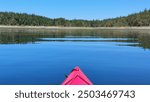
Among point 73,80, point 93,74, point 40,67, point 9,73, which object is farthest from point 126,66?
point 73,80

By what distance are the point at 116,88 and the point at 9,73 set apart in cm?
1764

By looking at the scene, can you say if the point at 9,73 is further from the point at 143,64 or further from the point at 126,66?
the point at 143,64

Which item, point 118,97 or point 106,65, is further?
point 106,65

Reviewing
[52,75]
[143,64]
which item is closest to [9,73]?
[52,75]

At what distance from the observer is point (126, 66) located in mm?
30656

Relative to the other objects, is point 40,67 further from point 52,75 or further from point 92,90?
point 92,90

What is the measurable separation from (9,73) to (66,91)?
57.2 ft

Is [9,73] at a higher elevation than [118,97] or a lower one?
lower

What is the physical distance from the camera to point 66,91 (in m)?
8.55

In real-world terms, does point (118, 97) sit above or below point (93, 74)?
above

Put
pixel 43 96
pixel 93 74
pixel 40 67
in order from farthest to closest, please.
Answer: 1. pixel 40 67
2. pixel 93 74
3. pixel 43 96

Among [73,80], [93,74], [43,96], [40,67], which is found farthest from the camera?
[40,67]

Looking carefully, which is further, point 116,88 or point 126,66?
point 126,66

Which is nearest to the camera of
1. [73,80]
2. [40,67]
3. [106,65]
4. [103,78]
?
[73,80]
